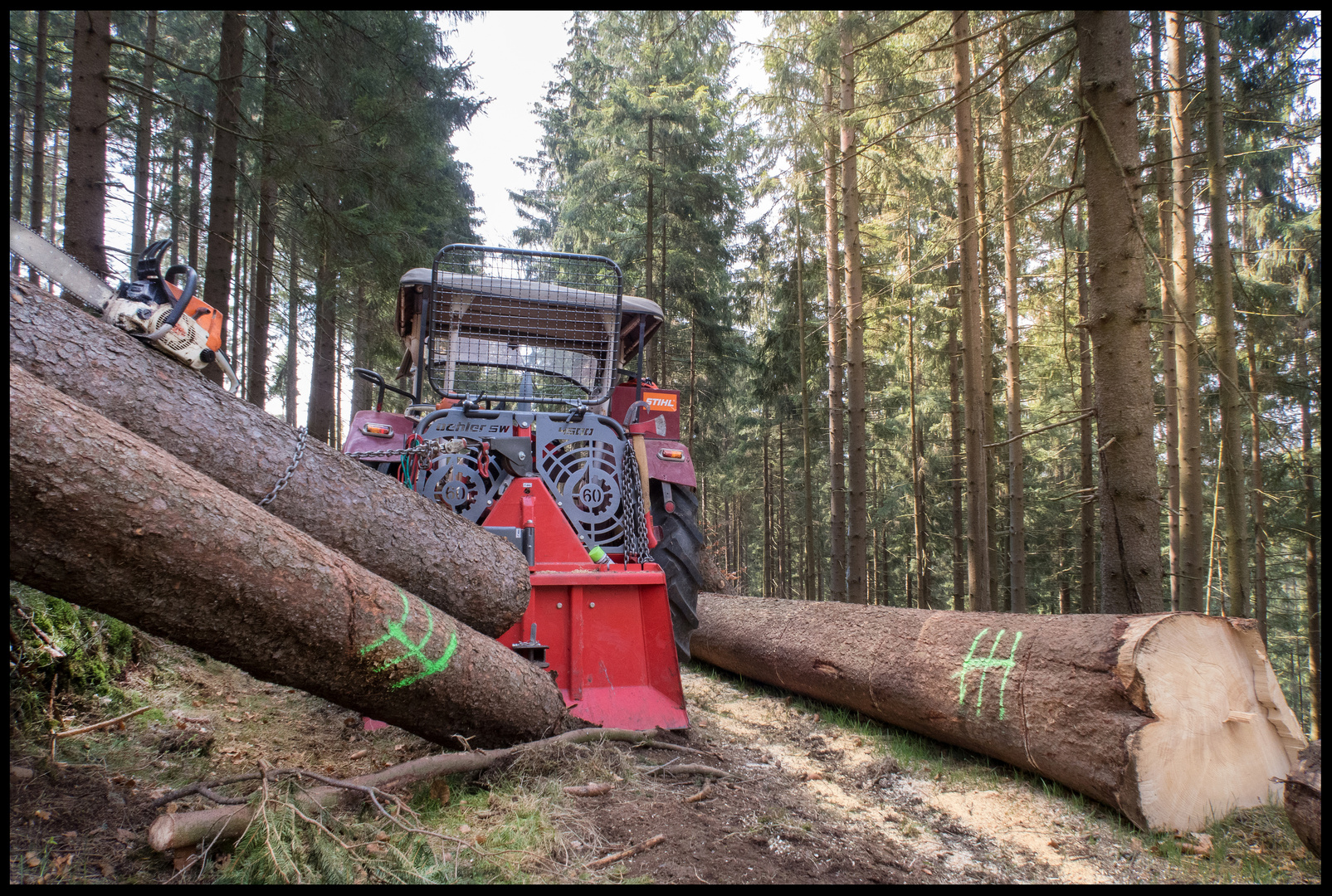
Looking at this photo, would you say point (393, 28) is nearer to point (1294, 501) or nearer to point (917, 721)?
point (917, 721)

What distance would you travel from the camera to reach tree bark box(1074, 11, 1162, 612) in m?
3.89

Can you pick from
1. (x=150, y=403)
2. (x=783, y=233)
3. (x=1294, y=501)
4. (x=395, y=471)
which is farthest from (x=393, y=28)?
(x=1294, y=501)

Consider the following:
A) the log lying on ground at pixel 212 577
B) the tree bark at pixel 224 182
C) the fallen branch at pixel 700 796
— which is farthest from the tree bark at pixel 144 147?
the fallen branch at pixel 700 796

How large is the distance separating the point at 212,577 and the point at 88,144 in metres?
4.63

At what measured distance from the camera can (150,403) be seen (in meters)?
2.61

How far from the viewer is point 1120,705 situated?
9.66ft

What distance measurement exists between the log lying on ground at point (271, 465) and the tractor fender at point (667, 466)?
1623 millimetres

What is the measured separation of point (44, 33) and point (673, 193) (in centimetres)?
1070

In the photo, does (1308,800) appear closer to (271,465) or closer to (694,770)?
(694,770)

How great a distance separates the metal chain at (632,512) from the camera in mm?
4133

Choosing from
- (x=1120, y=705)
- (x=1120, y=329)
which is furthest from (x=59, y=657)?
(x=1120, y=329)

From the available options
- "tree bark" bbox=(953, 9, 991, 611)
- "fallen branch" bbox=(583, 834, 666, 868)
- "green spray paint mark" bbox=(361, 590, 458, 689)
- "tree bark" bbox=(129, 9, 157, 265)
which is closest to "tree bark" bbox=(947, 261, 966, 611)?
"tree bark" bbox=(953, 9, 991, 611)

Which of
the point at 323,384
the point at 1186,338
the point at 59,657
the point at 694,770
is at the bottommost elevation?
the point at 694,770

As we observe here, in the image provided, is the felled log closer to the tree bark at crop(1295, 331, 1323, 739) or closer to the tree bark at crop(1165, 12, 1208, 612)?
the tree bark at crop(1165, 12, 1208, 612)
